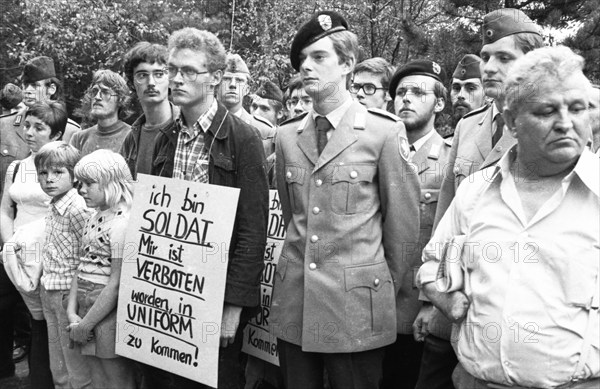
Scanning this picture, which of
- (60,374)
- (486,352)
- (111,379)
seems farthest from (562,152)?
(60,374)

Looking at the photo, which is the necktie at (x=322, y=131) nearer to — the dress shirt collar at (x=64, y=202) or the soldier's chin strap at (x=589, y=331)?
the soldier's chin strap at (x=589, y=331)

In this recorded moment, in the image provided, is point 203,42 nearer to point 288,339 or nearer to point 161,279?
point 161,279

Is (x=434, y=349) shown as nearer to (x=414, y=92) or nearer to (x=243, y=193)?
(x=243, y=193)

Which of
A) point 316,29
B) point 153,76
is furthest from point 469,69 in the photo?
point 153,76

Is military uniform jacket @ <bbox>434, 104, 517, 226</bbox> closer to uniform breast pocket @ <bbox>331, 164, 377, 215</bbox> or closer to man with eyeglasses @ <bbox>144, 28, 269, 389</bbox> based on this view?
uniform breast pocket @ <bbox>331, 164, 377, 215</bbox>

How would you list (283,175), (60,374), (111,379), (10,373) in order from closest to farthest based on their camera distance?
(283,175)
(111,379)
(60,374)
(10,373)

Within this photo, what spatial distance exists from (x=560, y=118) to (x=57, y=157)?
126 inches

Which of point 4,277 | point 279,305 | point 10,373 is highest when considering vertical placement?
point 279,305

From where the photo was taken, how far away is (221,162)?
377 centimetres

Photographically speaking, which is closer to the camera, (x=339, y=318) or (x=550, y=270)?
(x=550, y=270)

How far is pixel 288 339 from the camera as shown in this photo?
3572 millimetres

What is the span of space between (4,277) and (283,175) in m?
3.02

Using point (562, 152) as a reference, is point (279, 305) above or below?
below

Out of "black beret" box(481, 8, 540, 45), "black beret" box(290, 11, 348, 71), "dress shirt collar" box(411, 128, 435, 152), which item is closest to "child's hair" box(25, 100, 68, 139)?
"black beret" box(290, 11, 348, 71)
